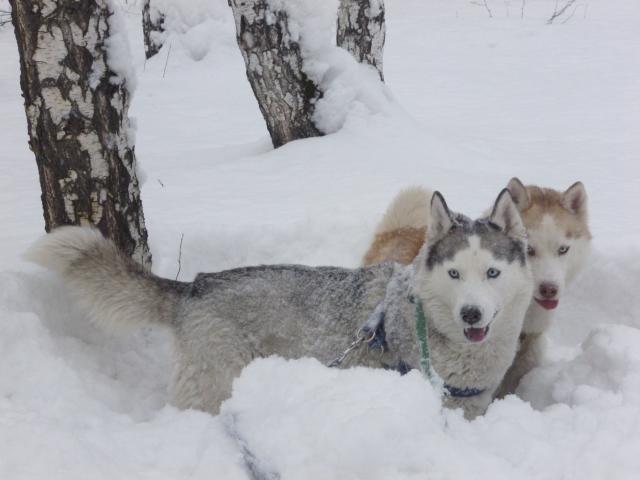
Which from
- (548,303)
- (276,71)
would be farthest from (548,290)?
(276,71)

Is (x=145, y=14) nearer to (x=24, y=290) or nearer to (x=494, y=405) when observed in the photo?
(x=24, y=290)

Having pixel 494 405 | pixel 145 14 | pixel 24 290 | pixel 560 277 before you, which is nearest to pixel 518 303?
pixel 560 277

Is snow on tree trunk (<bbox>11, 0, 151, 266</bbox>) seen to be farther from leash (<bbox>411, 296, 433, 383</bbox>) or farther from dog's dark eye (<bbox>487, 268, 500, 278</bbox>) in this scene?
dog's dark eye (<bbox>487, 268, 500, 278</bbox>)

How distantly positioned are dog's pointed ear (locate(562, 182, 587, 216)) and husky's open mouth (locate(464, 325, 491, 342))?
1.11 meters

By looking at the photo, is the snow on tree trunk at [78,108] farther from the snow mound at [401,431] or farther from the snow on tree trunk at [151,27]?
the snow on tree trunk at [151,27]

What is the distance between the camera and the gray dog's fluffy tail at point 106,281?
319cm

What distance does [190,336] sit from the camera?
309 cm

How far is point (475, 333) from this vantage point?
9.28 ft

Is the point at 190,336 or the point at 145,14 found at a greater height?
the point at 145,14

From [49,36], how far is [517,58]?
11237mm

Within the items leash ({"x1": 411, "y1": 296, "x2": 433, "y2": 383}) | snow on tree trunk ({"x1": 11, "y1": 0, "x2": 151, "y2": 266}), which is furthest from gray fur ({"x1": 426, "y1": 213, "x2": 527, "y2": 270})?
snow on tree trunk ({"x1": 11, "y1": 0, "x2": 151, "y2": 266})

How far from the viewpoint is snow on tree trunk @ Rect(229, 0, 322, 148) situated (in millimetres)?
6301

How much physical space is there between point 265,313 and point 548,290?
1386 millimetres

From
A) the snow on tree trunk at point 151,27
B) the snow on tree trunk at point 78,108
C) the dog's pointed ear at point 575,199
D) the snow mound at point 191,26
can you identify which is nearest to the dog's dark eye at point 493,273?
the dog's pointed ear at point 575,199
